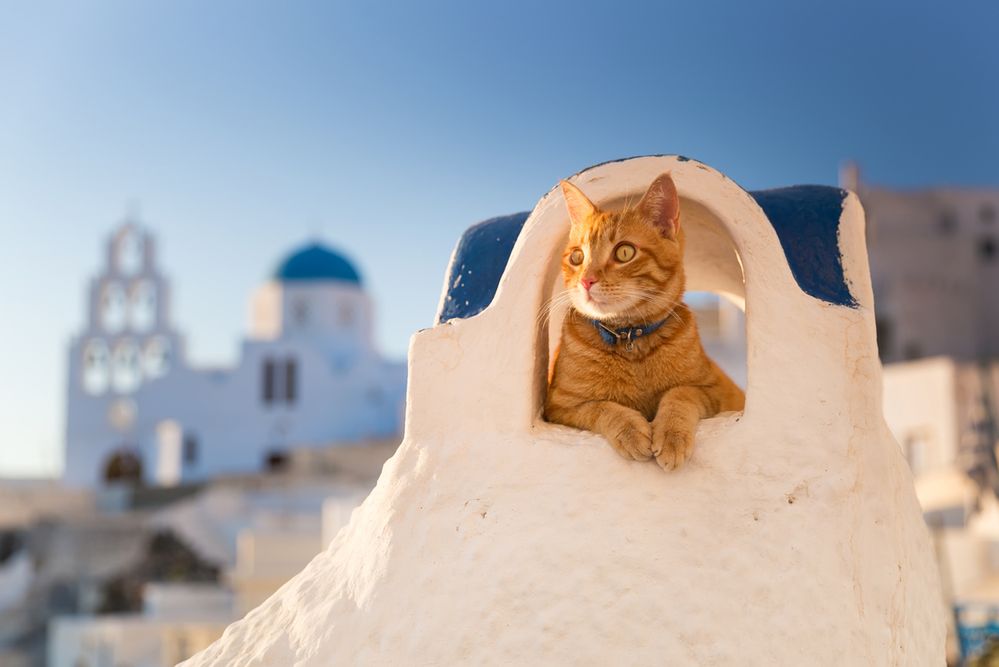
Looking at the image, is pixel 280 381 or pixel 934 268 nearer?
pixel 934 268

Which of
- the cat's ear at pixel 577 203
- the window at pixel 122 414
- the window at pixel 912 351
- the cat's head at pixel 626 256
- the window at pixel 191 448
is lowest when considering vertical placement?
the window at pixel 191 448

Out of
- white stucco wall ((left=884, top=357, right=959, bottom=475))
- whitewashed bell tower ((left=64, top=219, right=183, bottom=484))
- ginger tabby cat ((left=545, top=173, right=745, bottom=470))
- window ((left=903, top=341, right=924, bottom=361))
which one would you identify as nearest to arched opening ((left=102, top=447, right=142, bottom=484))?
whitewashed bell tower ((left=64, top=219, right=183, bottom=484))

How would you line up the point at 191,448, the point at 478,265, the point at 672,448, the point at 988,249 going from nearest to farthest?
the point at 672,448 → the point at 478,265 → the point at 988,249 → the point at 191,448

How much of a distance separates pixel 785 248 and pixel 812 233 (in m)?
0.12

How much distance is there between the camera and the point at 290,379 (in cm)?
4209

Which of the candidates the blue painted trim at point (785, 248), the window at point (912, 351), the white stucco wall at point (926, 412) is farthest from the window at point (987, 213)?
the blue painted trim at point (785, 248)

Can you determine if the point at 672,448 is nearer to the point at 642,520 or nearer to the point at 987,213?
the point at 642,520

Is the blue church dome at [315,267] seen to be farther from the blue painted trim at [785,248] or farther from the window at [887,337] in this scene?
the blue painted trim at [785,248]

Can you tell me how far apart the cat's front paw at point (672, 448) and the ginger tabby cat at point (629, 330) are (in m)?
0.05

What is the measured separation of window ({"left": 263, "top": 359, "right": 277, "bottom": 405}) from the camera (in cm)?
4200

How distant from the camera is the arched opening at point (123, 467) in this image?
40594mm

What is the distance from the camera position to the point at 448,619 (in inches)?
125

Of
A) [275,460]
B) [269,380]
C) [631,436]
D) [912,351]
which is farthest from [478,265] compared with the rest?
[269,380]

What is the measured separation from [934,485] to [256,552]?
44.8 ft
